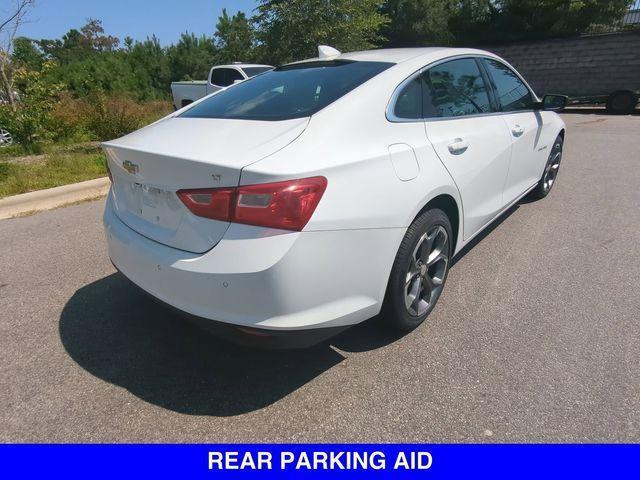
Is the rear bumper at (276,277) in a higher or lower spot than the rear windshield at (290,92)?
lower

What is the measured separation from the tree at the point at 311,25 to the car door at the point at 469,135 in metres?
13.6

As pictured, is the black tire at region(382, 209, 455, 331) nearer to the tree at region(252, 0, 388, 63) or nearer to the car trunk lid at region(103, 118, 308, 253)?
the car trunk lid at region(103, 118, 308, 253)

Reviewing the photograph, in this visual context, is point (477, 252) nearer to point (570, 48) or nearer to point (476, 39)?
point (570, 48)

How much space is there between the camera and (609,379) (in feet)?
7.43

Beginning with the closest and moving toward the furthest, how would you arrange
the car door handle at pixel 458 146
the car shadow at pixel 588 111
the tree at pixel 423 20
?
the car door handle at pixel 458 146 < the car shadow at pixel 588 111 < the tree at pixel 423 20

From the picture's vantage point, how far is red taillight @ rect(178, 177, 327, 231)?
1.81 metres

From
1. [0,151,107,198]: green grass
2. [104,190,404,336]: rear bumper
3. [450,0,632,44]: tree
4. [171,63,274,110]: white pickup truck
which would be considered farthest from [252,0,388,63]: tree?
[104,190,404,336]: rear bumper

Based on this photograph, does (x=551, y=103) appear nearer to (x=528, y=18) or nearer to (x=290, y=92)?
(x=290, y=92)

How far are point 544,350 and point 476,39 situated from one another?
29.1m

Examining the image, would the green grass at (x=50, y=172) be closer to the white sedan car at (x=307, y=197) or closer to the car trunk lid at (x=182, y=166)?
the white sedan car at (x=307, y=197)

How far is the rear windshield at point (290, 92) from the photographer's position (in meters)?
2.40

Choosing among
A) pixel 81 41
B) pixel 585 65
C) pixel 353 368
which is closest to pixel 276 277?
pixel 353 368

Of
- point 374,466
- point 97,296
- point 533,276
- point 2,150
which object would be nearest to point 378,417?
point 374,466

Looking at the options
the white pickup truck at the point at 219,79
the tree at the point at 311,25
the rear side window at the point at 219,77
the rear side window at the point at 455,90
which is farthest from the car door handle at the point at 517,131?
the tree at the point at 311,25
